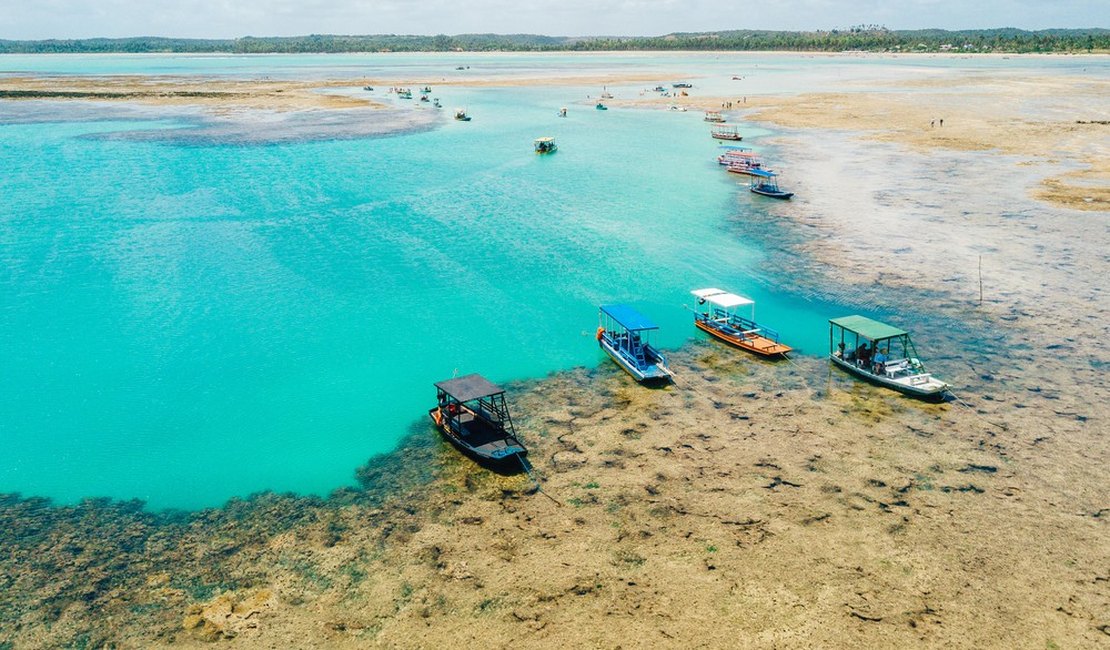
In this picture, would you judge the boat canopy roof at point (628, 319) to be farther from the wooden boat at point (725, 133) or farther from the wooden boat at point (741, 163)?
the wooden boat at point (725, 133)

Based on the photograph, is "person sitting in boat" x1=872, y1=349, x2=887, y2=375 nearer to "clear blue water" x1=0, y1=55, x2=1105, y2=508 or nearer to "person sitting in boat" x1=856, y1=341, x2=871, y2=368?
"person sitting in boat" x1=856, y1=341, x2=871, y2=368

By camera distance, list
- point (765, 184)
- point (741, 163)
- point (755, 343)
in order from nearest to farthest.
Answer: point (755, 343) → point (765, 184) → point (741, 163)

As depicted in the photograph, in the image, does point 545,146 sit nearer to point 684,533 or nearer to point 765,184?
point 765,184

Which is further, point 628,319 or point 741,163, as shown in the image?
point 741,163

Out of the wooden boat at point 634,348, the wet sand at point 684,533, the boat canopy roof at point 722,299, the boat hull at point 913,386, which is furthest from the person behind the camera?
the boat canopy roof at point 722,299

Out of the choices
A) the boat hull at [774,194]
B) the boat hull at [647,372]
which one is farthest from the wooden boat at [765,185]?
the boat hull at [647,372]

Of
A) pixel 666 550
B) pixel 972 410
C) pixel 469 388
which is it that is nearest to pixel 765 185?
pixel 972 410
